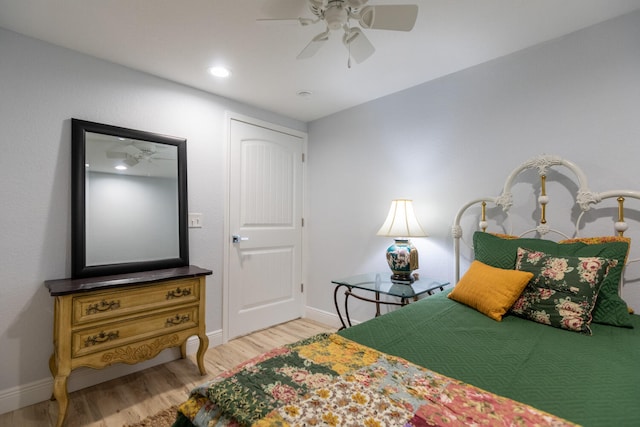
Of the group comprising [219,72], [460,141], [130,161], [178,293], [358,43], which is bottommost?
[178,293]

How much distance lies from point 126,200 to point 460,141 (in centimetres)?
259

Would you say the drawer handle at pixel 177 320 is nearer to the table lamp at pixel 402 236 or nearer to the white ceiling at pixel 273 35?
the table lamp at pixel 402 236

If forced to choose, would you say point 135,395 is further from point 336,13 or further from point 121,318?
point 336,13

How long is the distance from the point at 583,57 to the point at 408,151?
1.25 metres

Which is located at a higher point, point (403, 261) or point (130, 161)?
point (130, 161)

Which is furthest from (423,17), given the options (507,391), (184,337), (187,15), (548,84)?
(184,337)

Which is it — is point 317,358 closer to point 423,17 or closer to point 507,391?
point 507,391

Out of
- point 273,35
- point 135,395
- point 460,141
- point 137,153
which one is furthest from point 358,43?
→ point 135,395

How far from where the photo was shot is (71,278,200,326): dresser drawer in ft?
5.89

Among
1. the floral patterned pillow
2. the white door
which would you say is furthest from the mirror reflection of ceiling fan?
the floral patterned pillow

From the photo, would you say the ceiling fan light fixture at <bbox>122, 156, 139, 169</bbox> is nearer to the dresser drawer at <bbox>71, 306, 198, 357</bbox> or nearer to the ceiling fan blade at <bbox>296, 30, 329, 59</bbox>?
the dresser drawer at <bbox>71, 306, 198, 357</bbox>

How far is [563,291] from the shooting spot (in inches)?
57.9

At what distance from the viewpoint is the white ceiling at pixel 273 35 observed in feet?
5.49

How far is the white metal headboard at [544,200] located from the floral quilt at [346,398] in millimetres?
1470
